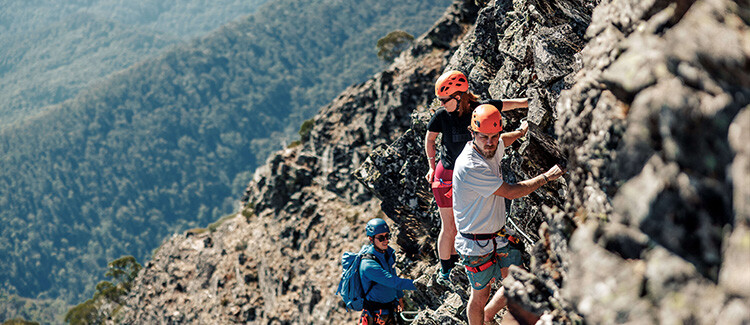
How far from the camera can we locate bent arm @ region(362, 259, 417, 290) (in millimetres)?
11492

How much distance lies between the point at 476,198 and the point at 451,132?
2534 millimetres

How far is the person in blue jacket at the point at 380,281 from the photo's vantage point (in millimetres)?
11578

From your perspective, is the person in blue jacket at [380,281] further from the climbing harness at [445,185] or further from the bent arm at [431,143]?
the bent arm at [431,143]

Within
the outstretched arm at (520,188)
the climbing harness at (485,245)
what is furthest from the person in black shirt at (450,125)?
the outstretched arm at (520,188)

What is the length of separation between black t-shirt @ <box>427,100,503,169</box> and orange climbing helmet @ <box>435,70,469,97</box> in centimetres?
58

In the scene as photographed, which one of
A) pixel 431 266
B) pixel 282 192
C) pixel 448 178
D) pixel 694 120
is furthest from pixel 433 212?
pixel 282 192

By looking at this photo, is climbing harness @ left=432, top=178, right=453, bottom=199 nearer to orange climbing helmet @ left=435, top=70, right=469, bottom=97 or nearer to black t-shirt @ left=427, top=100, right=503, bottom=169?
black t-shirt @ left=427, top=100, right=503, bottom=169

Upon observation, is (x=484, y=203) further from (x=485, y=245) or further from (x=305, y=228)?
(x=305, y=228)

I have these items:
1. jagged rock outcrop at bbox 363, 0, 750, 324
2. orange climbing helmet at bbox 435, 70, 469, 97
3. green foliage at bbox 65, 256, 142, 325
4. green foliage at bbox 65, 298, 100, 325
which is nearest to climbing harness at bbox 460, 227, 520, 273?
jagged rock outcrop at bbox 363, 0, 750, 324

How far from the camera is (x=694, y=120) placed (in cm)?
485

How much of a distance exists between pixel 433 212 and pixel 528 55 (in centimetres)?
659

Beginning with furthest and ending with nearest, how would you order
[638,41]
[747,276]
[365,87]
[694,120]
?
1. [365,87]
2. [638,41]
3. [694,120]
4. [747,276]

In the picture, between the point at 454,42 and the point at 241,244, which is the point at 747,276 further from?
the point at 241,244

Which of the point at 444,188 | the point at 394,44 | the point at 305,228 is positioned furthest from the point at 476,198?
the point at 394,44
